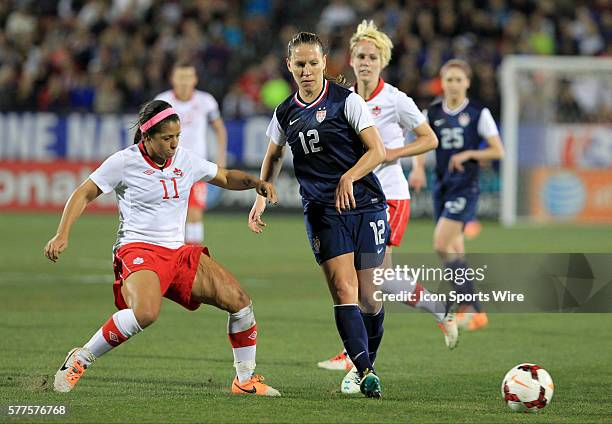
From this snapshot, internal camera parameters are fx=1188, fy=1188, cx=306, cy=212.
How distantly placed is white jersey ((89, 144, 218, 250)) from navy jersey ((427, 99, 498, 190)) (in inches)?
177

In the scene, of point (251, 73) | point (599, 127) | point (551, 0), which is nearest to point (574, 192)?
point (599, 127)

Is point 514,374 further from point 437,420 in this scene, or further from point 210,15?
point 210,15

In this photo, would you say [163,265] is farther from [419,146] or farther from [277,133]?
[419,146]

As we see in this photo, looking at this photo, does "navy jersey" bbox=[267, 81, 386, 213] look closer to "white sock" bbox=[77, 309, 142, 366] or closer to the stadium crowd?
"white sock" bbox=[77, 309, 142, 366]

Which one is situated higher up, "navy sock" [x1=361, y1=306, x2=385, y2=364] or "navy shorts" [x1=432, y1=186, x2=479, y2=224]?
"navy shorts" [x1=432, y1=186, x2=479, y2=224]

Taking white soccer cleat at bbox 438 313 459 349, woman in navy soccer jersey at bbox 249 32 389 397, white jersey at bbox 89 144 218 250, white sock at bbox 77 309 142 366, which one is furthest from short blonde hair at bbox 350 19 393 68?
white sock at bbox 77 309 142 366

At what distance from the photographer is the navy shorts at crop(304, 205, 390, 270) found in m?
7.45

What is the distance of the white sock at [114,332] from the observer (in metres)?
7.33

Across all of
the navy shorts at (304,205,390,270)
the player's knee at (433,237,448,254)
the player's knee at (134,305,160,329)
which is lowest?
the player's knee at (134,305,160,329)

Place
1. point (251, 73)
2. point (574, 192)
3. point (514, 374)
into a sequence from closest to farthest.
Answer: point (514, 374) < point (574, 192) < point (251, 73)

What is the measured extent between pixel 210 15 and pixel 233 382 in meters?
19.5

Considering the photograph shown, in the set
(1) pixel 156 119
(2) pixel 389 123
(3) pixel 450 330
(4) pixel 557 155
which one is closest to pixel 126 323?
(1) pixel 156 119

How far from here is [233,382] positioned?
7.67 m

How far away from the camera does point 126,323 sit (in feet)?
24.0
